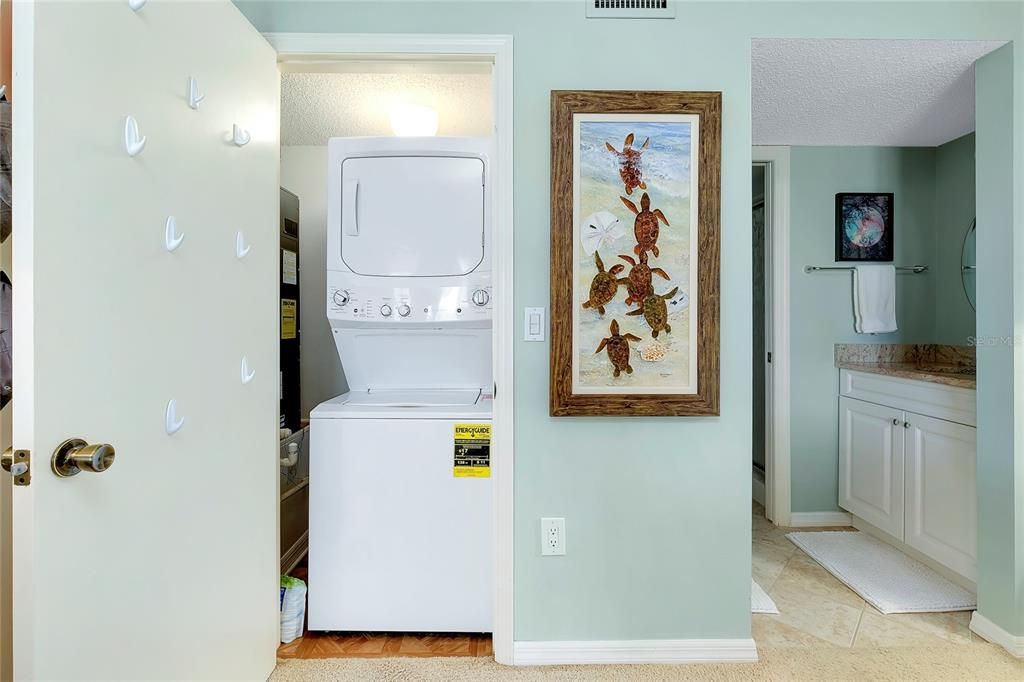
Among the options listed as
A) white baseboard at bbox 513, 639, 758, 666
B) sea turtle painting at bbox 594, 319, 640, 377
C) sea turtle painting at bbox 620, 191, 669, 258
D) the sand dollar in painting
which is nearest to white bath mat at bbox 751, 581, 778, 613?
white baseboard at bbox 513, 639, 758, 666

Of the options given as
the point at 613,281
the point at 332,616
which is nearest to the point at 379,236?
the point at 613,281

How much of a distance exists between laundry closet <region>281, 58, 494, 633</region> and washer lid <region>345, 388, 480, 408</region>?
1 cm

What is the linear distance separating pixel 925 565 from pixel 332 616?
2.53 metres

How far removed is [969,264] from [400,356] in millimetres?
2831

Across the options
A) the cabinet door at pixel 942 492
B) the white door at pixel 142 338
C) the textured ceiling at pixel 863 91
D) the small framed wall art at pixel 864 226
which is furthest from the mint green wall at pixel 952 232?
the white door at pixel 142 338

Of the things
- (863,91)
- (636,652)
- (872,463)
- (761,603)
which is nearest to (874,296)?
(872,463)

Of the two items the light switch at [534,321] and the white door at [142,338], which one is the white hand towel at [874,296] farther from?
the white door at [142,338]

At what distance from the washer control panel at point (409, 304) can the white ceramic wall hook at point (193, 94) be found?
3.14 ft

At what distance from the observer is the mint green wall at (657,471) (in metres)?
1.82

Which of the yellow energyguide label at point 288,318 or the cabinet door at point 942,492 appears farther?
the yellow energyguide label at point 288,318

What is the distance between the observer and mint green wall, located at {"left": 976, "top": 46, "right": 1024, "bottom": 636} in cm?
186

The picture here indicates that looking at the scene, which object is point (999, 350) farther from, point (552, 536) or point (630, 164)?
point (552, 536)

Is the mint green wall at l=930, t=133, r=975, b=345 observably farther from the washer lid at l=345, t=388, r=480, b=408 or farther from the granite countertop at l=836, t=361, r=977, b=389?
the washer lid at l=345, t=388, r=480, b=408

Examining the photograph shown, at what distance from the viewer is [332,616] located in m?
1.98
